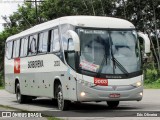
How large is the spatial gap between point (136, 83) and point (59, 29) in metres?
3.45

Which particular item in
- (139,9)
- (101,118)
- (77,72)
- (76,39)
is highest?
(139,9)

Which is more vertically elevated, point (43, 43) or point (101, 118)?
point (43, 43)

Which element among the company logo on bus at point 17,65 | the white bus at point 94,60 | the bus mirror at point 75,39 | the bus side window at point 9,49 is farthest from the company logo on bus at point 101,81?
the bus side window at point 9,49

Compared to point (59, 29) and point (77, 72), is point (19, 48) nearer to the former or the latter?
point (59, 29)

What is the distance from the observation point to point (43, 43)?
18.9 meters

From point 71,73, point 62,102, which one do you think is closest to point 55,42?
point 71,73

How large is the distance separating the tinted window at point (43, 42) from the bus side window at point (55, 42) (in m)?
0.74

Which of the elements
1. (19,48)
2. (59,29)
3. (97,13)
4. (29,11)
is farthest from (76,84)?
(29,11)

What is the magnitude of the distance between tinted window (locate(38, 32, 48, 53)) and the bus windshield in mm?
3140

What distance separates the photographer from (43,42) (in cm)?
1888

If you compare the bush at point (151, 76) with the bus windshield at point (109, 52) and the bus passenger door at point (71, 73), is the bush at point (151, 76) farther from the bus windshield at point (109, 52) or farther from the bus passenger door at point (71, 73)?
the bus passenger door at point (71, 73)

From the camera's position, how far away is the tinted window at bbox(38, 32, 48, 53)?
60.9 ft

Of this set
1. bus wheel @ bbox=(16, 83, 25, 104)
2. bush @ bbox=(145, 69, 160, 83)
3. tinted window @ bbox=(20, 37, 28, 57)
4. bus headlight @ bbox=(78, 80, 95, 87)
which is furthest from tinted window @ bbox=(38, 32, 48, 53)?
bush @ bbox=(145, 69, 160, 83)

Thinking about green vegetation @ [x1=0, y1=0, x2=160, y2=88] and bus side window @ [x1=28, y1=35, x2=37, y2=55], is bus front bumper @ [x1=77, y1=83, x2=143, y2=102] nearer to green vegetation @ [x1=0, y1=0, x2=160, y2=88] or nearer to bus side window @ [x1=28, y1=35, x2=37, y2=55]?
bus side window @ [x1=28, y1=35, x2=37, y2=55]
